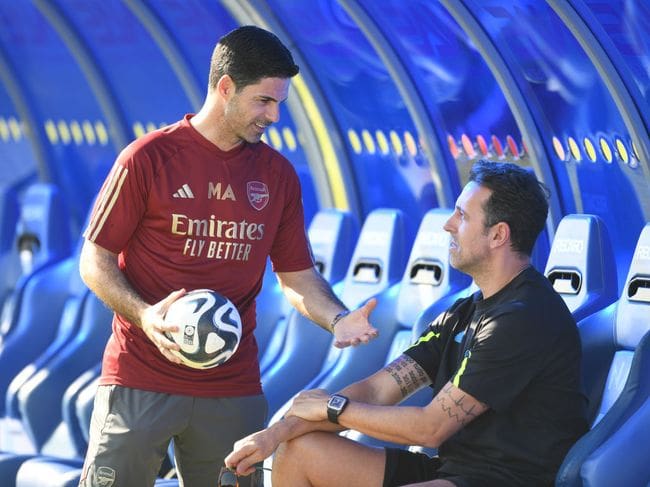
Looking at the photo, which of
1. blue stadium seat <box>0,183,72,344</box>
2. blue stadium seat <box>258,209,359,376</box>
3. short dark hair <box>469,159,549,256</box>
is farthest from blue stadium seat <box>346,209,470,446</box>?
blue stadium seat <box>0,183,72,344</box>

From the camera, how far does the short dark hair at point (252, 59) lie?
14.0ft

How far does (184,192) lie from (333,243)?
2682 millimetres

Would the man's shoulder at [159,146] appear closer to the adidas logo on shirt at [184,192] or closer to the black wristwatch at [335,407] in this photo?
the adidas logo on shirt at [184,192]

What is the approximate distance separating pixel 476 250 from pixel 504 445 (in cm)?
66

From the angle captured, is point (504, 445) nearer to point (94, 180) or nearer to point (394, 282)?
point (394, 282)

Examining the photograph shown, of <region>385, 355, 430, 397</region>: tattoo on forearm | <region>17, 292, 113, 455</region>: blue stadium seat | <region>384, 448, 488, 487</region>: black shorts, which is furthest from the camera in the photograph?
<region>17, 292, 113, 455</region>: blue stadium seat

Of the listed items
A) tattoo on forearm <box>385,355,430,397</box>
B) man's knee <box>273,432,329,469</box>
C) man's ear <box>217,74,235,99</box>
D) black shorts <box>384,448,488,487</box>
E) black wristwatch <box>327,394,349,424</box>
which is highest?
man's ear <box>217,74,235,99</box>

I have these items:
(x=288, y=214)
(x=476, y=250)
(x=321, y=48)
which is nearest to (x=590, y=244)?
(x=476, y=250)

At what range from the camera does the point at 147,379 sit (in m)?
4.30

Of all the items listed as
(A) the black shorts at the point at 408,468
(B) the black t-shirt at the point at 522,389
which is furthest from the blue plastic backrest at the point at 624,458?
(A) the black shorts at the point at 408,468

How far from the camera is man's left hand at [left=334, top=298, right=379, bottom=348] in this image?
4.26 meters

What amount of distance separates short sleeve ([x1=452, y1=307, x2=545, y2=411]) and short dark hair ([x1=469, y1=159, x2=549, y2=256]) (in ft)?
1.11

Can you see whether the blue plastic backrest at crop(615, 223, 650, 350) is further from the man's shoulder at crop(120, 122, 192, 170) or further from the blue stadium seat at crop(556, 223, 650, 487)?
the man's shoulder at crop(120, 122, 192, 170)

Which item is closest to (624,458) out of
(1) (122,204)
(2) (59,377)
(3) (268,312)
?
(1) (122,204)
